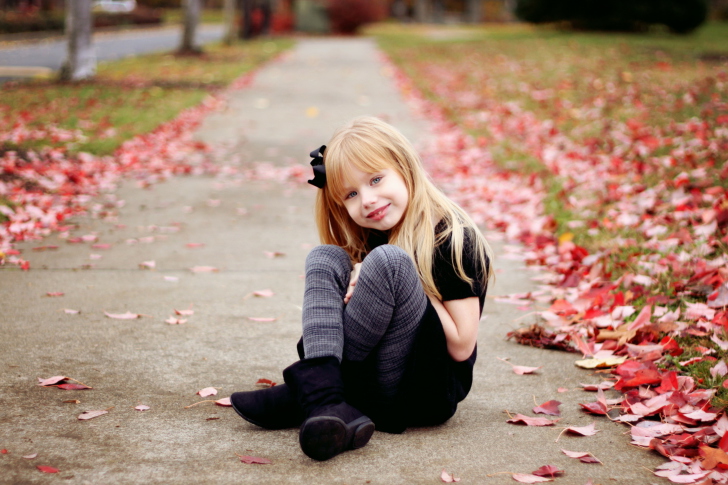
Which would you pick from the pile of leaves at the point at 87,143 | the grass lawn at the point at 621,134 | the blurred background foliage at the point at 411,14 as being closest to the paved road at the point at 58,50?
the blurred background foliage at the point at 411,14

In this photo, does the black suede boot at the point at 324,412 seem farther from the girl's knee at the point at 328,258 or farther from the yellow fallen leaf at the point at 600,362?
the yellow fallen leaf at the point at 600,362

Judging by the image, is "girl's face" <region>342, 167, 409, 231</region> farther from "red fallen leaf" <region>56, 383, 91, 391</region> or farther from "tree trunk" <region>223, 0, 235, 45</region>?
"tree trunk" <region>223, 0, 235, 45</region>

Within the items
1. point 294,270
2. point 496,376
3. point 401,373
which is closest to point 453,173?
point 294,270

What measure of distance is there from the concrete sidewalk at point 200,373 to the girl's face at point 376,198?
703 millimetres

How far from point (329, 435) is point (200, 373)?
94cm

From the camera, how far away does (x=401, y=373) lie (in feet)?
7.34

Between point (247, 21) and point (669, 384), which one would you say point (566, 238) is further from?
point (247, 21)

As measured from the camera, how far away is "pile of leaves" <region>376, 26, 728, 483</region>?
2.48m

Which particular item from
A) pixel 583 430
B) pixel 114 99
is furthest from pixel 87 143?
pixel 583 430

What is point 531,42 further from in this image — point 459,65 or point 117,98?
point 117,98

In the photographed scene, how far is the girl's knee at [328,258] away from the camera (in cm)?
222

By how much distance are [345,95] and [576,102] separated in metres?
4.22

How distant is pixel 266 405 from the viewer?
88.5 inches

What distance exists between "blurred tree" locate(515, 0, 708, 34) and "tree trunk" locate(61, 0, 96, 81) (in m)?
13.2
